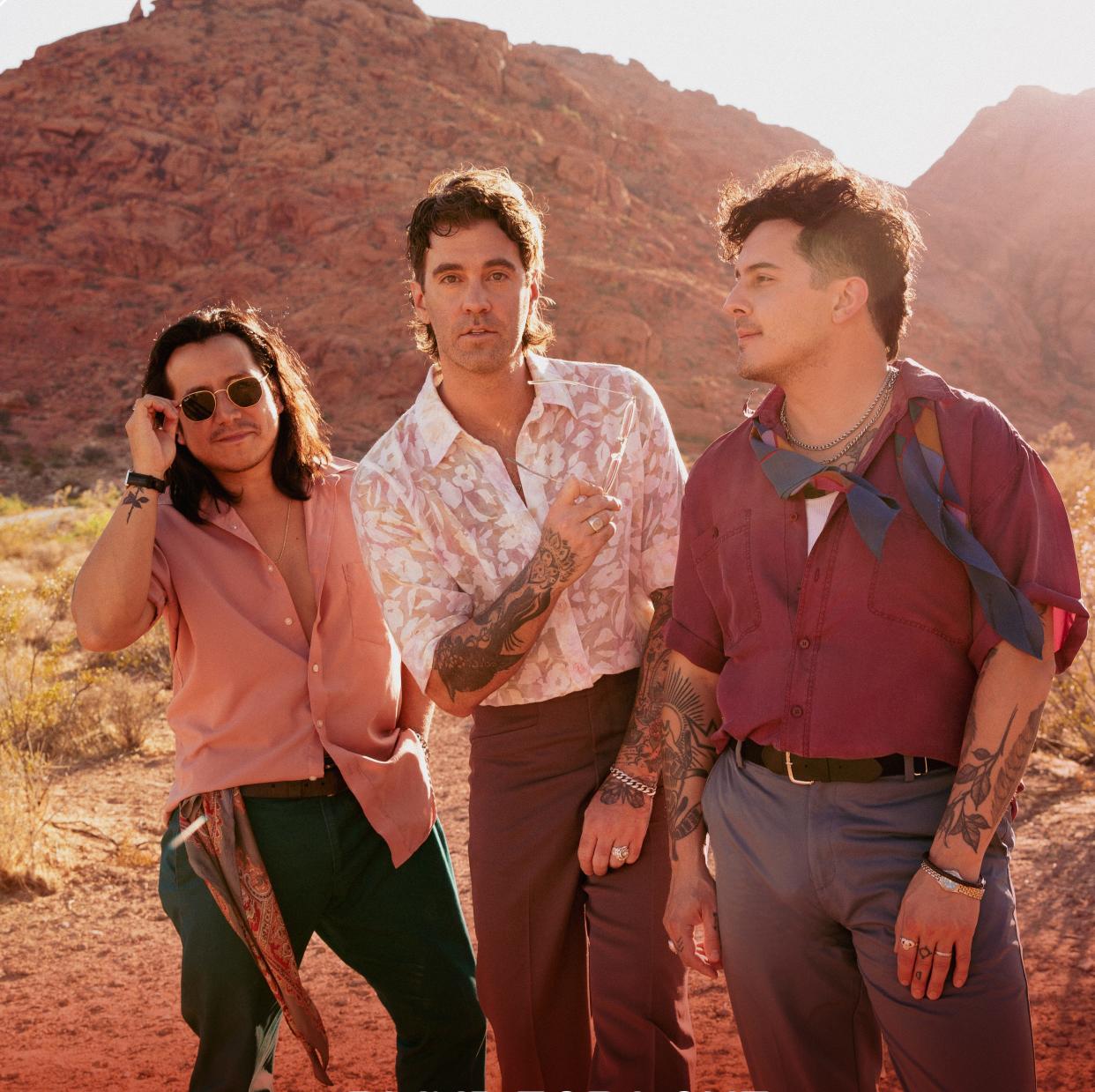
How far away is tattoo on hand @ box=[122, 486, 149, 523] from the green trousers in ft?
2.52

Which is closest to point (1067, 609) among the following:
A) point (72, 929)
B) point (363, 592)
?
point (363, 592)

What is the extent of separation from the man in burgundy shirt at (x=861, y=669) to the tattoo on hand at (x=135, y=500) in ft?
4.53

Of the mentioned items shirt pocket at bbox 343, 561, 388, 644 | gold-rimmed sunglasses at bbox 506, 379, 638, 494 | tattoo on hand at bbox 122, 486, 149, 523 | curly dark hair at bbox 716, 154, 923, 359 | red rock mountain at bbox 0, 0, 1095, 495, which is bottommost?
shirt pocket at bbox 343, 561, 388, 644

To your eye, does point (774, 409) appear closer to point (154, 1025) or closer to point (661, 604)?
point (661, 604)

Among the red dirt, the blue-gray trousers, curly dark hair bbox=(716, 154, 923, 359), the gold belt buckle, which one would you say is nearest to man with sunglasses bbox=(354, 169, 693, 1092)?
the blue-gray trousers

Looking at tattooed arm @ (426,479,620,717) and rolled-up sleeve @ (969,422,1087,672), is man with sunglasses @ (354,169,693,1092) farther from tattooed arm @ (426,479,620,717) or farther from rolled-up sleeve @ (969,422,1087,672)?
rolled-up sleeve @ (969,422,1087,672)

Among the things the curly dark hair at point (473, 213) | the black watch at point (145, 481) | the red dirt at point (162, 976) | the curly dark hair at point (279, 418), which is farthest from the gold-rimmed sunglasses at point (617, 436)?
the red dirt at point (162, 976)

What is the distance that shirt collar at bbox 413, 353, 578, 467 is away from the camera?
273 cm

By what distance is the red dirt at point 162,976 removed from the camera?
3729 mm

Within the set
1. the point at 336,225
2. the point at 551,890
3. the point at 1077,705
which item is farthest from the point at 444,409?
the point at 336,225

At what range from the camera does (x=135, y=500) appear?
2623mm

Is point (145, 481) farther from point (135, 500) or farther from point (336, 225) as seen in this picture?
point (336, 225)

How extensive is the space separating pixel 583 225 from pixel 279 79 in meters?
14.4

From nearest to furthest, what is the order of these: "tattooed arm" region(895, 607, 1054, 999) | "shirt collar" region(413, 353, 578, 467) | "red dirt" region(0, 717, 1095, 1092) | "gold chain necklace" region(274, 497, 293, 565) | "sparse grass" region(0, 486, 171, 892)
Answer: "tattooed arm" region(895, 607, 1054, 999) < "shirt collar" region(413, 353, 578, 467) < "gold chain necklace" region(274, 497, 293, 565) < "red dirt" region(0, 717, 1095, 1092) < "sparse grass" region(0, 486, 171, 892)
